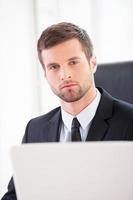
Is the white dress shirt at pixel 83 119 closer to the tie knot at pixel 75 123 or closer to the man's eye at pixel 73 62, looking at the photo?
the tie knot at pixel 75 123

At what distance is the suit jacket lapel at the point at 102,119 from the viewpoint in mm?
1302

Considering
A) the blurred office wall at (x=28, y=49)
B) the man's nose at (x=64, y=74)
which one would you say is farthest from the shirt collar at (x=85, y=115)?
the blurred office wall at (x=28, y=49)

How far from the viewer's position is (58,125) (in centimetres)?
143

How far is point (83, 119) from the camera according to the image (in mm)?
1361

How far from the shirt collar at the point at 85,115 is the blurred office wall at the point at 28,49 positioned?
2.74ft

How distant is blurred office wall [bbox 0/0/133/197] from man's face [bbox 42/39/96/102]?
0.88 m

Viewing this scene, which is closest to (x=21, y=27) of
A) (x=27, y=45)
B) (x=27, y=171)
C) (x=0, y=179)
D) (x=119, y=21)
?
(x=27, y=45)

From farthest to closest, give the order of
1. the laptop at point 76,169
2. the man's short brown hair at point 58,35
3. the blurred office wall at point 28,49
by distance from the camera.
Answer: the blurred office wall at point 28,49 < the man's short brown hair at point 58,35 < the laptop at point 76,169

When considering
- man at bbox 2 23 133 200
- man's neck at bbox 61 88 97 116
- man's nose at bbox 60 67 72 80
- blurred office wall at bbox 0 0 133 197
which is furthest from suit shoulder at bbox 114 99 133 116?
blurred office wall at bbox 0 0 133 197

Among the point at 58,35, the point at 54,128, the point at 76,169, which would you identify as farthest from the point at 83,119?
the point at 76,169

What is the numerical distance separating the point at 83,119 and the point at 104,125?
0.29 feet

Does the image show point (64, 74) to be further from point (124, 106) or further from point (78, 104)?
point (124, 106)

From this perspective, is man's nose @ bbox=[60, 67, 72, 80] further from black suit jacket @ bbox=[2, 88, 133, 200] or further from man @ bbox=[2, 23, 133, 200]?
black suit jacket @ bbox=[2, 88, 133, 200]

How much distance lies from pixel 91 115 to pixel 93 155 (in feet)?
2.17
